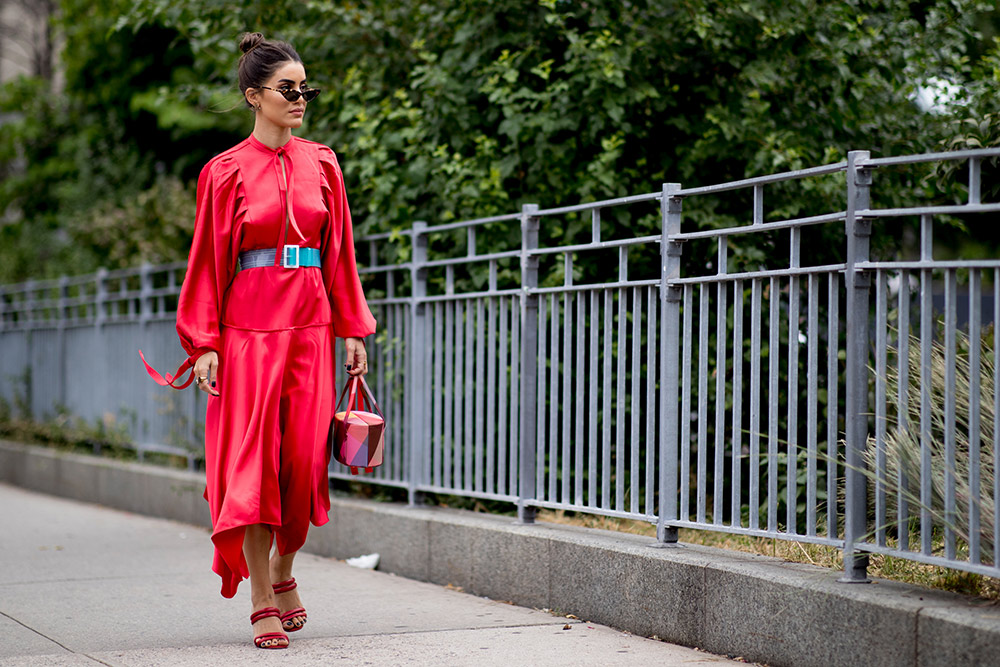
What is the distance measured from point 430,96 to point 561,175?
95 cm

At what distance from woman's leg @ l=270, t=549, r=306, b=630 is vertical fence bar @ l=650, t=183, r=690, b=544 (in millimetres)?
1403

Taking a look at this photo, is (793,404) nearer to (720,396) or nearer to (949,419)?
(720,396)

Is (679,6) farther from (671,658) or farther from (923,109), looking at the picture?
(671,658)

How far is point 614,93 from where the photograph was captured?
7027mm

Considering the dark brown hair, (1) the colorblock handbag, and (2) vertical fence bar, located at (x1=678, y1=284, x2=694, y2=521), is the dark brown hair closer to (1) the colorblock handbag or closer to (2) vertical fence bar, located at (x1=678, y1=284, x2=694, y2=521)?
(1) the colorblock handbag

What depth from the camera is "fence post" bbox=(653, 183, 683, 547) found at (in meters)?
4.99

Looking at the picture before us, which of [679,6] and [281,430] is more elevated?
[679,6]

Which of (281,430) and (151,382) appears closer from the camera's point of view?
(281,430)

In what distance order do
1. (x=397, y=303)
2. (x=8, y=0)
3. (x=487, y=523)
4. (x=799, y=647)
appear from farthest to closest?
(x=8, y=0)
(x=397, y=303)
(x=487, y=523)
(x=799, y=647)

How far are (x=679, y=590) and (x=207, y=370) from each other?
1.89 m

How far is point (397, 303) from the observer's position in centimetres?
702

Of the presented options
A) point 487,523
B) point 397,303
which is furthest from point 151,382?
point 487,523

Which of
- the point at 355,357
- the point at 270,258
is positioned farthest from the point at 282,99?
the point at 355,357

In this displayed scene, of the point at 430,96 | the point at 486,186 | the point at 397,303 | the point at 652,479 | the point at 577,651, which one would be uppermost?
the point at 430,96
